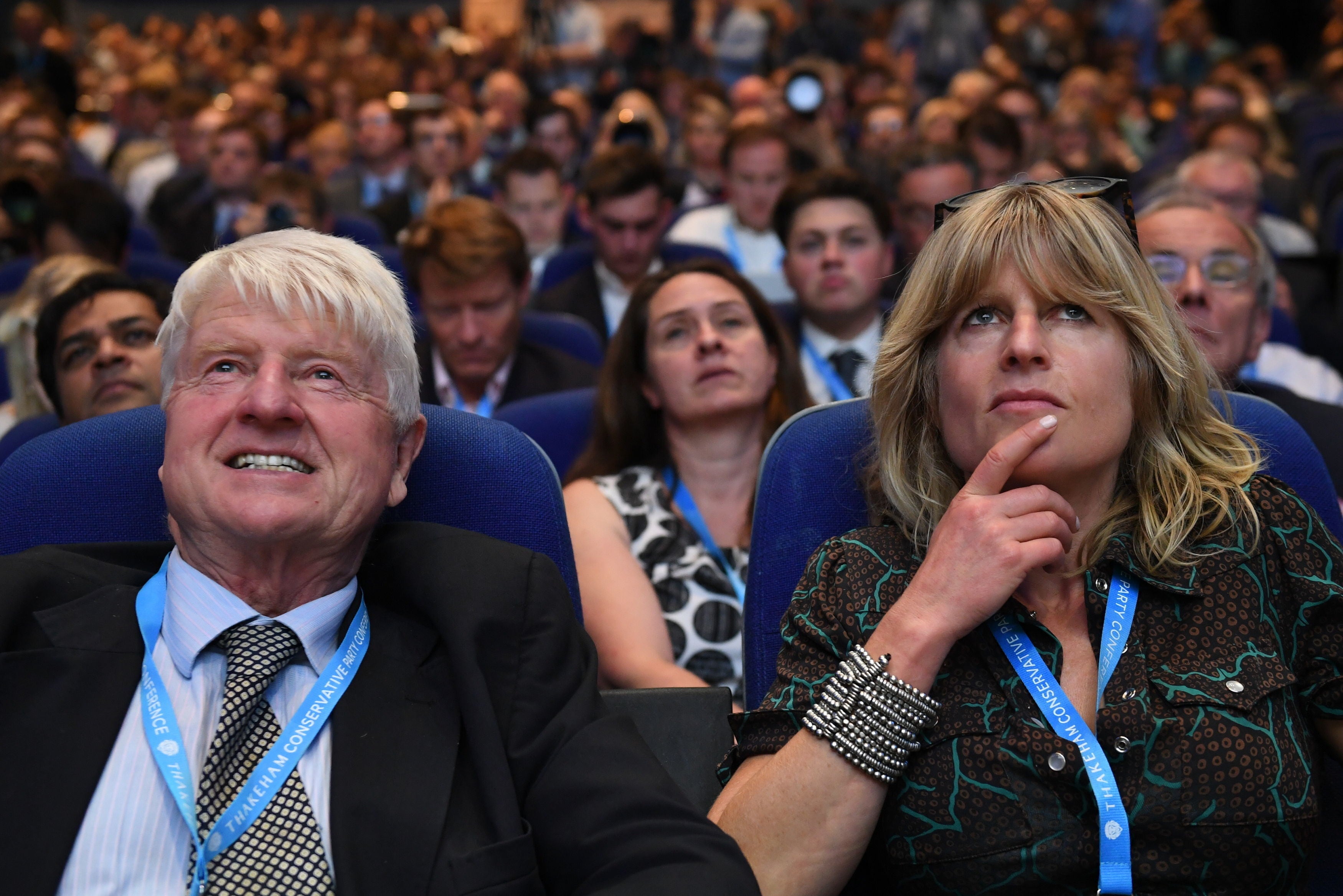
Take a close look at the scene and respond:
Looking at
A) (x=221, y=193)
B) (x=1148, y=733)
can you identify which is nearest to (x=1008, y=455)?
(x=1148, y=733)

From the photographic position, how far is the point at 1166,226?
2.62m

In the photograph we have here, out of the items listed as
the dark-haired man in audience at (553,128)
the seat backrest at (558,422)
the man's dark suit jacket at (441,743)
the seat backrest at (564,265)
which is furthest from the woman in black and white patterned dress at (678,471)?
the dark-haired man in audience at (553,128)

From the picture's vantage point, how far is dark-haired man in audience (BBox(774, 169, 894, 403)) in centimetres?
335

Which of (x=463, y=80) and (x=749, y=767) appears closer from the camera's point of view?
(x=749, y=767)

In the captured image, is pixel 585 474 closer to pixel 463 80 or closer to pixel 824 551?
pixel 824 551

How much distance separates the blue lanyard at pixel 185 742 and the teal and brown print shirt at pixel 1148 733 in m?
0.47

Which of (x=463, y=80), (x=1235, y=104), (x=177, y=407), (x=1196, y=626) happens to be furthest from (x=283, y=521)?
(x=463, y=80)

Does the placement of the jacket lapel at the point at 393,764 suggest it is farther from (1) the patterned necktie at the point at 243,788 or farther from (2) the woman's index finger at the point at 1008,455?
(2) the woman's index finger at the point at 1008,455

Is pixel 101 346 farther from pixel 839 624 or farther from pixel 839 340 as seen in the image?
pixel 839 340

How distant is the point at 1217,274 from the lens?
2.56 m

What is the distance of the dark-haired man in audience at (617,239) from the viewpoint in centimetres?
426

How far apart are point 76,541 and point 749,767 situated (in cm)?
90

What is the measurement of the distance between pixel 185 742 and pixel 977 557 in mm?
886

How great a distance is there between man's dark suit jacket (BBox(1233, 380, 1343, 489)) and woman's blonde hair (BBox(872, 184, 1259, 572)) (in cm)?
65
